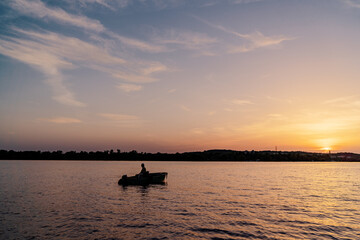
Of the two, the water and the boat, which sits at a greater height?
the boat

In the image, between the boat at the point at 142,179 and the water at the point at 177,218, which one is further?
the boat at the point at 142,179

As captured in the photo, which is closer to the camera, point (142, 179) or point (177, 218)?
point (177, 218)

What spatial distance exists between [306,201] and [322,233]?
15.5 m

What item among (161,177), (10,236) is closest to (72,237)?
(10,236)

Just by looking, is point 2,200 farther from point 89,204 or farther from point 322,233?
point 322,233

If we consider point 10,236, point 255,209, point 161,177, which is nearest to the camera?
point 10,236

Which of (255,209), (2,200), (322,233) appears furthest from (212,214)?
(2,200)

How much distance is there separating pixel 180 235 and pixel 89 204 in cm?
1570

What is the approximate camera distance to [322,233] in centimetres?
1920

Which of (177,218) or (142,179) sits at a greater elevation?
(142,179)

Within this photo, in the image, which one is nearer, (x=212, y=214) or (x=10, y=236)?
(x=10, y=236)

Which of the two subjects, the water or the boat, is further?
the boat

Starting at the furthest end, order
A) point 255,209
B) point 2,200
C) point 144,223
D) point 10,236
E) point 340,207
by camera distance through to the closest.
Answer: point 2,200 → point 340,207 → point 255,209 → point 144,223 → point 10,236

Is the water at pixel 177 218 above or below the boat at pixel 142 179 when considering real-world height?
below
